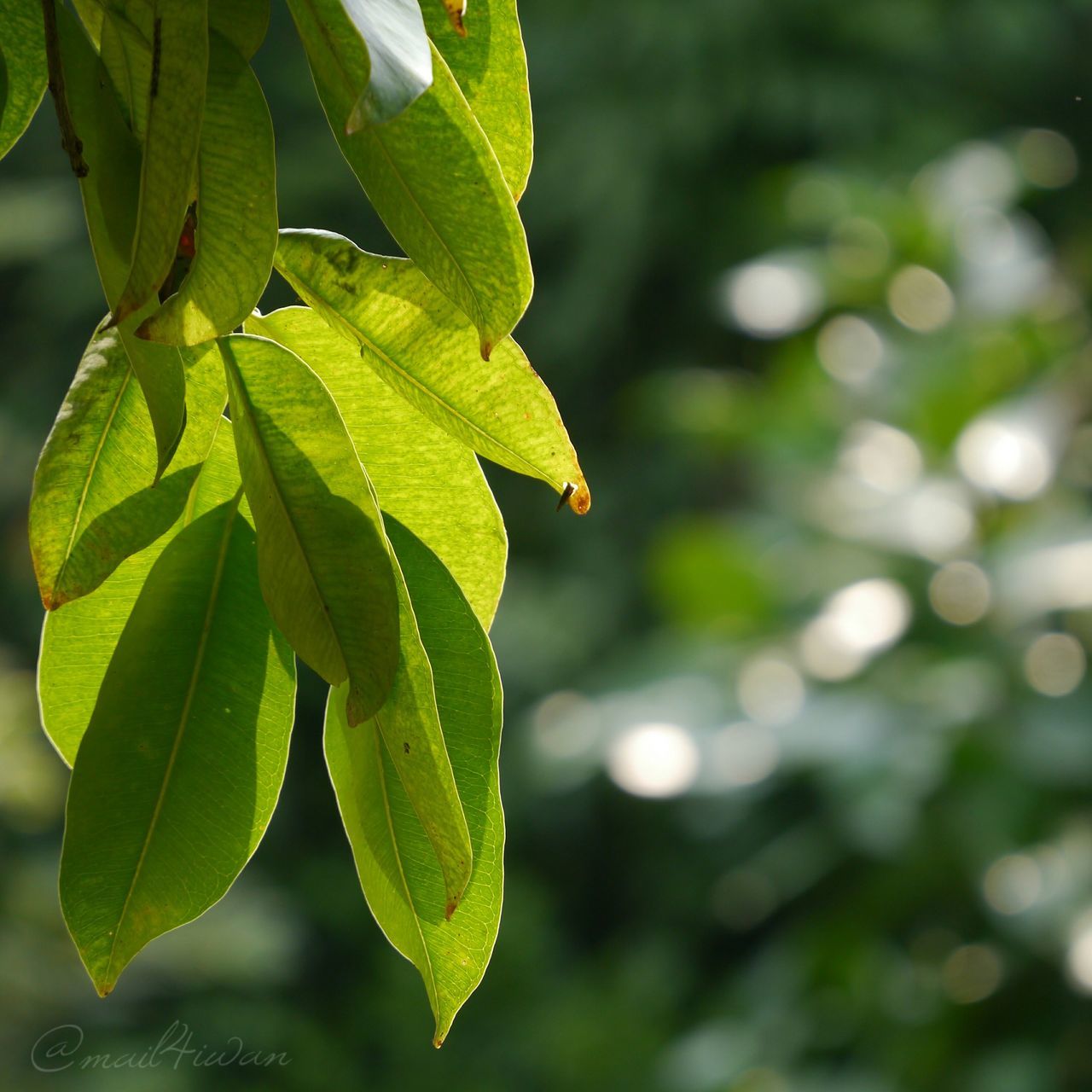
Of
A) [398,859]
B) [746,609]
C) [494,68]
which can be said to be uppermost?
[494,68]

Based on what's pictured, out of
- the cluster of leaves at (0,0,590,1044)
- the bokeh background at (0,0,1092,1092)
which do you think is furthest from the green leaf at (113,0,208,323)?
the bokeh background at (0,0,1092,1092)

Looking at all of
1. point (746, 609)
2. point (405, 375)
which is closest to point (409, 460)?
point (405, 375)

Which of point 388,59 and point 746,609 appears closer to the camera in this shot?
point 388,59

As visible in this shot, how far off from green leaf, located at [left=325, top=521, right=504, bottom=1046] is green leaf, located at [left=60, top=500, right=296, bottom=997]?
0.02 metres

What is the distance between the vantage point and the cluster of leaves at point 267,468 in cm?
20

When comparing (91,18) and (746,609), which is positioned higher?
(91,18)

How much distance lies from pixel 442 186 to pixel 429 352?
38 mm

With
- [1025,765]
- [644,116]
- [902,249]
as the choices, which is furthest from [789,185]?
[644,116]

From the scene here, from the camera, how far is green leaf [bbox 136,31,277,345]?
20 centimetres

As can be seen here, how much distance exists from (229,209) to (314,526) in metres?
0.05

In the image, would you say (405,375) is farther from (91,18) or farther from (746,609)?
(746,609)

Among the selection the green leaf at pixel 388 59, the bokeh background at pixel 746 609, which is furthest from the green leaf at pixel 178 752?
the bokeh background at pixel 746 609

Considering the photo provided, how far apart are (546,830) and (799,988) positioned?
2.20 meters

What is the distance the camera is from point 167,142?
19 cm
